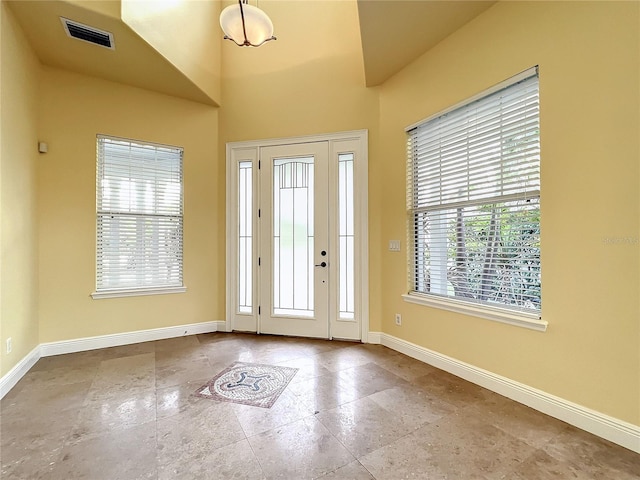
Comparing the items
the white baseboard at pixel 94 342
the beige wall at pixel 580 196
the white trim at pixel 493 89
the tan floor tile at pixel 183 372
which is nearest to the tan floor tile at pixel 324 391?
the tan floor tile at pixel 183 372

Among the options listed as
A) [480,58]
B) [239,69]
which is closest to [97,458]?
[480,58]

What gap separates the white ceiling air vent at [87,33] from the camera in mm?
2465

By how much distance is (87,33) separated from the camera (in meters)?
2.57

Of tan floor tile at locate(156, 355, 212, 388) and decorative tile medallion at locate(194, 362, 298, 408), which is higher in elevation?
decorative tile medallion at locate(194, 362, 298, 408)

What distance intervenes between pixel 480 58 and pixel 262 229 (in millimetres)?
2790

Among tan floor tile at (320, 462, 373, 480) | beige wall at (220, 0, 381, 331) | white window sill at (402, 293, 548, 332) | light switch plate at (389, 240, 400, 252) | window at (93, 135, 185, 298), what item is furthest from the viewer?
beige wall at (220, 0, 381, 331)

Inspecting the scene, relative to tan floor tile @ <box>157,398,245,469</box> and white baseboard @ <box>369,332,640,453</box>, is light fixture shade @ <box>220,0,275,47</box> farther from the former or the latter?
white baseboard @ <box>369,332,640,453</box>

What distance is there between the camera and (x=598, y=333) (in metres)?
1.77

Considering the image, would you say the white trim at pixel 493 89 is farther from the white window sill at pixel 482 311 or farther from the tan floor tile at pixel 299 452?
the tan floor tile at pixel 299 452

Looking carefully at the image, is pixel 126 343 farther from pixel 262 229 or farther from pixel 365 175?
pixel 365 175

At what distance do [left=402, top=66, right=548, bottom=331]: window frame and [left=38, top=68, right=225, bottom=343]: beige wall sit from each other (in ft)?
7.82

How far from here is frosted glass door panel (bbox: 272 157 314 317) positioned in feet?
11.8

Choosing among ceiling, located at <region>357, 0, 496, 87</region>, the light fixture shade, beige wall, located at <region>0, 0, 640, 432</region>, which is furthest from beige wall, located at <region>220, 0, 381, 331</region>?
the light fixture shade

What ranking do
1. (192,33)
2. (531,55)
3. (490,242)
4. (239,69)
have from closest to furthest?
1. (531,55)
2. (490,242)
3. (192,33)
4. (239,69)
